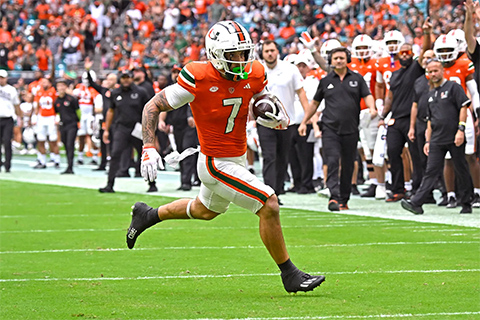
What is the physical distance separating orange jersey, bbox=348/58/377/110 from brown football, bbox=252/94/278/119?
7.53 meters

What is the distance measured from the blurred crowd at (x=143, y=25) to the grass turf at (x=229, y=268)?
1451 centimetres

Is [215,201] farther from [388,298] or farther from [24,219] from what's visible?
[24,219]

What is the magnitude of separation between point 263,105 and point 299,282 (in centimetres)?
131

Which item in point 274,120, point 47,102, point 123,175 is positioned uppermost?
point 274,120

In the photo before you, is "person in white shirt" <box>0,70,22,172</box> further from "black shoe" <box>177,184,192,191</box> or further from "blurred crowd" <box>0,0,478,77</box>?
"blurred crowd" <box>0,0,478,77</box>

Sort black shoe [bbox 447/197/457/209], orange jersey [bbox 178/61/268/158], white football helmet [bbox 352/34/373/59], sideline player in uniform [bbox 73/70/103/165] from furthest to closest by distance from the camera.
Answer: sideline player in uniform [bbox 73/70/103/165] < white football helmet [bbox 352/34/373/59] < black shoe [bbox 447/197/457/209] < orange jersey [bbox 178/61/268/158]

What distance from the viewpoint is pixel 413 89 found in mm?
12969

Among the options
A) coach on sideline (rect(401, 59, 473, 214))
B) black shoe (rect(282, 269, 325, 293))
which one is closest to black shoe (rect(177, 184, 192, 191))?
coach on sideline (rect(401, 59, 473, 214))

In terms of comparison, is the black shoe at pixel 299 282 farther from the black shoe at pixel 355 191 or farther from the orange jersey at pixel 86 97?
the orange jersey at pixel 86 97

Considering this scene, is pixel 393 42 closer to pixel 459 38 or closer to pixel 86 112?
pixel 459 38

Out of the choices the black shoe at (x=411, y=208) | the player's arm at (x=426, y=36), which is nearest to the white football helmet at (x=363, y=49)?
the player's arm at (x=426, y=36)

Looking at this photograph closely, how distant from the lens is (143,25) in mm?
33875

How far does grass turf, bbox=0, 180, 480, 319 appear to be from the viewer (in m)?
6.09

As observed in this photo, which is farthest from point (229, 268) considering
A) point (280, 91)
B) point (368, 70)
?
point (368, 70)
